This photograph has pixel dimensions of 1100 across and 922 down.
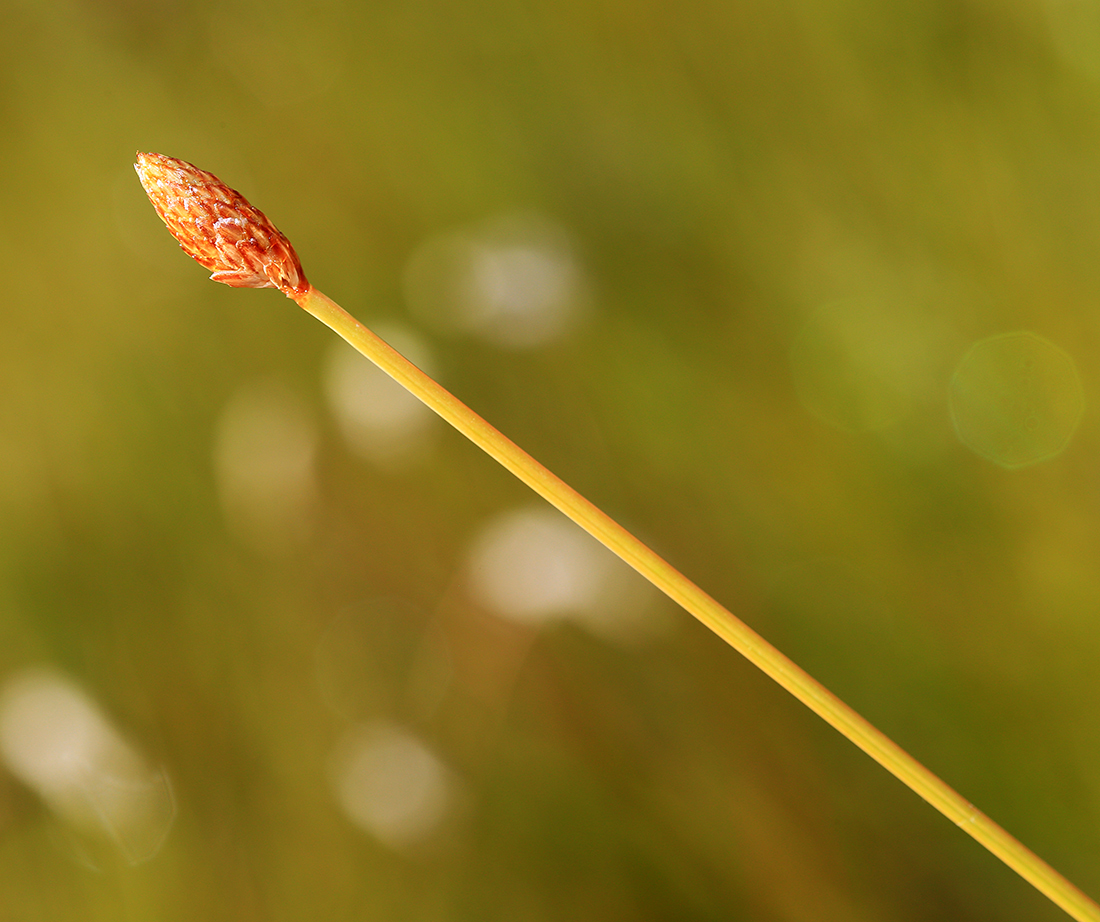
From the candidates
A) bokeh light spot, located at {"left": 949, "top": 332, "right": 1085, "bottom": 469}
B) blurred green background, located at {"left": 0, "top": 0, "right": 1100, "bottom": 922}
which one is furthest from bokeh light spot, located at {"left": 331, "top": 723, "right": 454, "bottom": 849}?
bokeh light spot, located at {"left": 949, "top": 332, "right": 1085, "bottom": 469}

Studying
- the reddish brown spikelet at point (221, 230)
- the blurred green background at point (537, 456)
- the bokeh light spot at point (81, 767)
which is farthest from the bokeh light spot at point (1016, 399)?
the bokeh light spot at point (81, 767)

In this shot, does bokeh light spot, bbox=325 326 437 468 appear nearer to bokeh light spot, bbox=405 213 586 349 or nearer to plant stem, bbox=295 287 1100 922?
bokeh light spot, bbox=405 213 586 349

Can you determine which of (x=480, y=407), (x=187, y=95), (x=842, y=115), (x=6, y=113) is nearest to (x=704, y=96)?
(x=842, y=115)

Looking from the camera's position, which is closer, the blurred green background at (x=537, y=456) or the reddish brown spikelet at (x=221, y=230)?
the reddish brown spikelet at (x=221, y=230)

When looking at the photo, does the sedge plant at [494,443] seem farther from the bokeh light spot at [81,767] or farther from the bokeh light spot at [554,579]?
Answer: the bokeh light spot at [81,767]

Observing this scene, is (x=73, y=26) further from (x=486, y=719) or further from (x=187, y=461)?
(x=486, y=719)

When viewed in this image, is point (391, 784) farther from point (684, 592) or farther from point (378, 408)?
point (684, 592)
